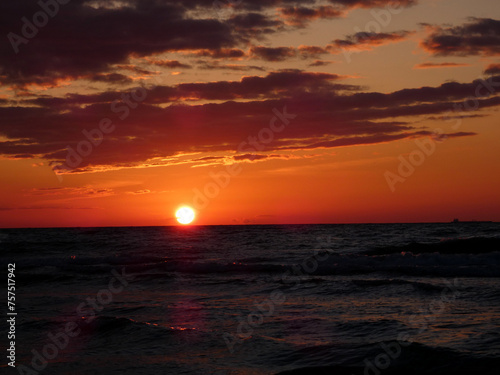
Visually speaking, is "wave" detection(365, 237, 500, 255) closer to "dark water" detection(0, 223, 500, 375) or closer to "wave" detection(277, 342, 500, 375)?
"dark water" detection(0, 223, 500, 375)

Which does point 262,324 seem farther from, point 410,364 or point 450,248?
point 450,248

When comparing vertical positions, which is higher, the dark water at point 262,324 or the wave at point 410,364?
the dark water at point 262,324

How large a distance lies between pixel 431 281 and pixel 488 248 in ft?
56.2

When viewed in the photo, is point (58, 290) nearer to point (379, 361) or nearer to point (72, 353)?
point (72, 353)

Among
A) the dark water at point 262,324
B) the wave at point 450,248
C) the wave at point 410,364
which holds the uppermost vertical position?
the wave at point 450,248

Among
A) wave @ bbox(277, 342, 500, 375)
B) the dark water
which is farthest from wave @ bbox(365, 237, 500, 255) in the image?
wave @ bbox(277, 342, 500, 375)

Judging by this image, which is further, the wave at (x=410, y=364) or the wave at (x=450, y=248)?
the wave at (x=450, y=248)

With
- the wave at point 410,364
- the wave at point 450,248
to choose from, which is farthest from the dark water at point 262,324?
the wave at point 450,248

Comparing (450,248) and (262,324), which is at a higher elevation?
(450,248)

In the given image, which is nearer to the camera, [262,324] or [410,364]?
[410,364]

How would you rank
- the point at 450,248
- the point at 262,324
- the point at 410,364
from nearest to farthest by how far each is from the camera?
the point at 410,364
the point at 262,324
the point at 450,248

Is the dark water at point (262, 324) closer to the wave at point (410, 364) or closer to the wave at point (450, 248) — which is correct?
the wave at point (410, 364)

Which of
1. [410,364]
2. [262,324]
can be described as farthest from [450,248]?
[410,364]

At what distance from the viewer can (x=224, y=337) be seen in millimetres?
11555
